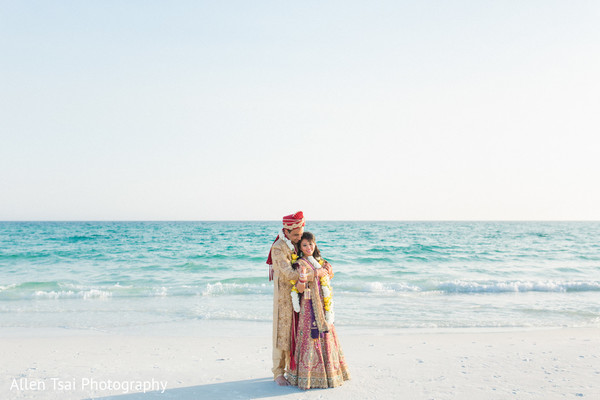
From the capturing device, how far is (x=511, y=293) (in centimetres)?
1123

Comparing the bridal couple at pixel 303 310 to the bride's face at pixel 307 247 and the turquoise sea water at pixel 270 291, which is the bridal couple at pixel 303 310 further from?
the turquoise sea water at pixel 270 291

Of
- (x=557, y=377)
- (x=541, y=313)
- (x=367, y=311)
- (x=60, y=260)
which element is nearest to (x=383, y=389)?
(x=557, y=377)

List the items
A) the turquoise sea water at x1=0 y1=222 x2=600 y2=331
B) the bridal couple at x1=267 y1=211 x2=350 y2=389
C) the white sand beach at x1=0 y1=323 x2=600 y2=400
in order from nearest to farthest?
the bridal couple at x1=267 y1=211 x2=350 y2=389, the white sand beach at x1=0 y1=323 x2=600 y2=400, the turquoise sea water at x1=0 y1=222 x2=600 y2=331

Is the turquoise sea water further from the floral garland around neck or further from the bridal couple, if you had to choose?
the floral garland around neck

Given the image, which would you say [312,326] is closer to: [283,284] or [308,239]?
[283,284]

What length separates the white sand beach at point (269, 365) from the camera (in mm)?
4137

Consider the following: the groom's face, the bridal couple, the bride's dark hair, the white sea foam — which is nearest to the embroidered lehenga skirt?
the bridal couple

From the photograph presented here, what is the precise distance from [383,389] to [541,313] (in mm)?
5739

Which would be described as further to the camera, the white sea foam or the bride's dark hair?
the white sea foam

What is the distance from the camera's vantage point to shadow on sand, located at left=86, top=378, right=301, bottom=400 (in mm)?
4043

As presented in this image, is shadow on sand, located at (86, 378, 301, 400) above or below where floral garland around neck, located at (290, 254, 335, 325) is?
below

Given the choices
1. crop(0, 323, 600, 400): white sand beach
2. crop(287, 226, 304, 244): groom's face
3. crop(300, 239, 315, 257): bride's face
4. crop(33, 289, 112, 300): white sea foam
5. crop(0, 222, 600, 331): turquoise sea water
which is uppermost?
crop(287, 226, 304, 244): groom's face

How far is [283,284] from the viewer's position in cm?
416

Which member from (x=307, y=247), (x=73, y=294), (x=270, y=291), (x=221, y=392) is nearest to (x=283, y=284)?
(x=307, y=247)
